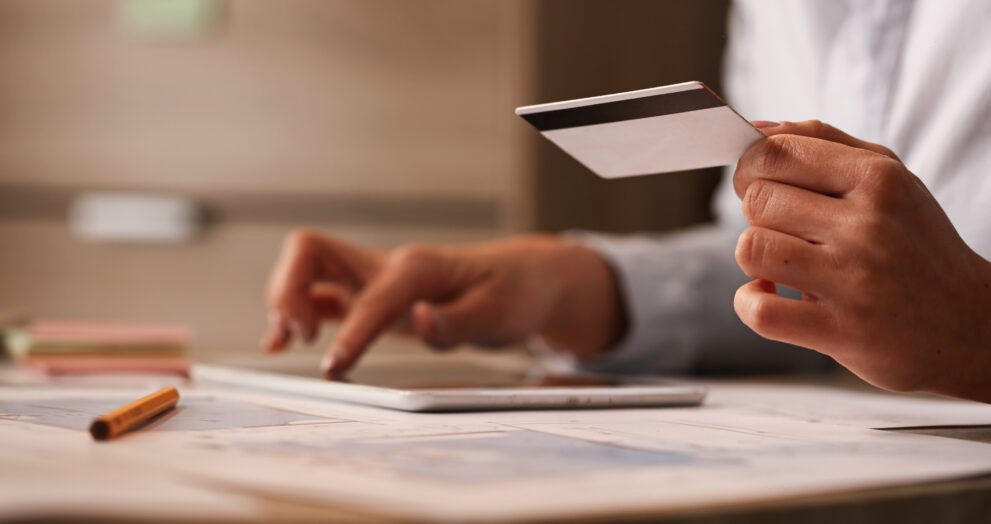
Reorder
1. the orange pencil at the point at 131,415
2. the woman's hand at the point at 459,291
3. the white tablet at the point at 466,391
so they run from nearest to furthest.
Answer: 1. the orange pencil at the point at 131,415
2. the white tablet at the point at 466,391
3. the woman's hand at the point at 459,291

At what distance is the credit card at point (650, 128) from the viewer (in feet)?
1.35

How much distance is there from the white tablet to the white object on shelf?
2.85ft

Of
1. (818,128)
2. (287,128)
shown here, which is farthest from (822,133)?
(287,128)

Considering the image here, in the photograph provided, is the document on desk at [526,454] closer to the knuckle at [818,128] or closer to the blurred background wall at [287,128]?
the knuckle at [818,128]

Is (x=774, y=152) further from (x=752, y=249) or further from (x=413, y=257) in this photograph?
(x=413, y=257)

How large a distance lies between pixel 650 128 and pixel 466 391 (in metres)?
0.17

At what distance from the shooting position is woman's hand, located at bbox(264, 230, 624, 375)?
83 centimetres

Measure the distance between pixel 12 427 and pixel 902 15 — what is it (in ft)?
1.84

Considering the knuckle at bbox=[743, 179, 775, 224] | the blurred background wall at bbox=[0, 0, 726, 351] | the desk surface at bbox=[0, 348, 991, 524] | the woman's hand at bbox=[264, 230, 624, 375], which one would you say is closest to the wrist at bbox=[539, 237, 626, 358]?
the woman's hand at bbox=[264, 230, 624, 375]

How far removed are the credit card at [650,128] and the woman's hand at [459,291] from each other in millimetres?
321

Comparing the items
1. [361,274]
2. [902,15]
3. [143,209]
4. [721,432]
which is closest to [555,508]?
[721,432]

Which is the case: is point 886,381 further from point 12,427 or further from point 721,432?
point 12,427

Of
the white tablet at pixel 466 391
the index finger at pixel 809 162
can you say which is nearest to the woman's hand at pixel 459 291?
the white tablet at pixel 466 391

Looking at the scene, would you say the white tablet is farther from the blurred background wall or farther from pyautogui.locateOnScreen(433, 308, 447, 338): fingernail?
the blurred background wall
